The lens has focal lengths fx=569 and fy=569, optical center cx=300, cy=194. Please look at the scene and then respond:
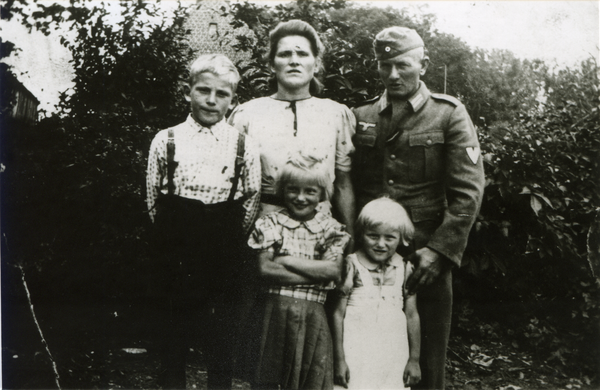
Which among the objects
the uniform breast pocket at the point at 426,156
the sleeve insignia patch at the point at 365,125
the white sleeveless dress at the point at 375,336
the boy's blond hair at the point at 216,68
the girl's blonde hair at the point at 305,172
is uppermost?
the boy's blond hair at the point at 216,68

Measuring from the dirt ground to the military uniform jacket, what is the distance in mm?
1378

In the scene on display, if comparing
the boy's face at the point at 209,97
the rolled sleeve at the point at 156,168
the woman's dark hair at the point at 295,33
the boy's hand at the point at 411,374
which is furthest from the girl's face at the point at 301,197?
the boy's hand at the point at 411,374

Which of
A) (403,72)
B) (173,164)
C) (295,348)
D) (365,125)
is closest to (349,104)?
(365,125)

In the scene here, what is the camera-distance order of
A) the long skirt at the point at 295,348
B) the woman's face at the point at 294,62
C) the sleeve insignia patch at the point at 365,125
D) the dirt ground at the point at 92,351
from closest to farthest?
the long skirt at the point at 295,348, the woman's face at the point at 294,62, the sleeve insignia patch at the point at 365,125, the dirt ground at the point at 92,351

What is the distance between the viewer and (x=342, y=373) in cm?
292

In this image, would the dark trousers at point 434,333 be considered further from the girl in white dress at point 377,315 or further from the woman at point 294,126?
the woman at point 294,126

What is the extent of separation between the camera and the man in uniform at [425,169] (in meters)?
2.98

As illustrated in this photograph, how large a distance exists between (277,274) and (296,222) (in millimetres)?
282

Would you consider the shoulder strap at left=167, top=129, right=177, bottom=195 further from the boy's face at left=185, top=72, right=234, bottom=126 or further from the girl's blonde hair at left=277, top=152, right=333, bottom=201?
the girl's blonde hair at left=277, top=152, right=333, bottom=201

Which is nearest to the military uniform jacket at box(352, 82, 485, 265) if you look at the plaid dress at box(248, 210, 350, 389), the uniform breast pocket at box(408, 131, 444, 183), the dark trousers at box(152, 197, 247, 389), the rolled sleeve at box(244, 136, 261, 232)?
the uniform breast pocket at box(408, 131, 444, 183)

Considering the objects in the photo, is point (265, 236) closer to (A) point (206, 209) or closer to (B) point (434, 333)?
(A) point (206, 209)

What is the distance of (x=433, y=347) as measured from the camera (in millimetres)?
3107

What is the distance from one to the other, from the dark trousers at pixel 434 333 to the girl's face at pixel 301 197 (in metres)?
0.81

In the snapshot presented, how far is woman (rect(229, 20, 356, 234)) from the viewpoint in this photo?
3074 mm
